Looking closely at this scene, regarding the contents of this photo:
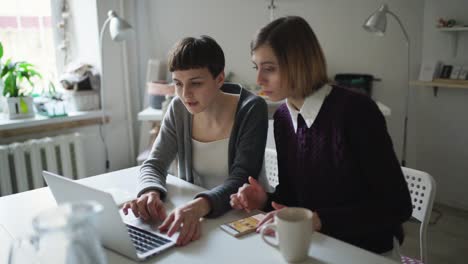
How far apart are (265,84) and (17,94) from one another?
6.83 ft

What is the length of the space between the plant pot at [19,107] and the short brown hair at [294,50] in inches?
80.5

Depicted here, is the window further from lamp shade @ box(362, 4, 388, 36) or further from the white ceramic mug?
the white ceramic mug

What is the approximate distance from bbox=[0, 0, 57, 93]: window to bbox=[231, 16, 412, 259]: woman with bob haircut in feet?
7.41

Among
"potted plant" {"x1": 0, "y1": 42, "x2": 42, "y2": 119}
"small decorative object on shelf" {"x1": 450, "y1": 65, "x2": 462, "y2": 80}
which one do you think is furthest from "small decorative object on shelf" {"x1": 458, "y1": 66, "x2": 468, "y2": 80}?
"potted plant" {"x1": 0, "y1": 42, "x2": 42, "y2": 119}

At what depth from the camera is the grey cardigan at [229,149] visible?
1.30 meters

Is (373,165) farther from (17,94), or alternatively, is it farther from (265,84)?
(17,94)

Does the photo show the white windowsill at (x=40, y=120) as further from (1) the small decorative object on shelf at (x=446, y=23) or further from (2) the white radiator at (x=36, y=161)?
(1) the small decorative object on shelf at (x=446, y=23)

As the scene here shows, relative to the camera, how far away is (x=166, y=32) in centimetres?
329

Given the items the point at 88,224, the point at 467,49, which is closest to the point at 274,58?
the point at 88,224

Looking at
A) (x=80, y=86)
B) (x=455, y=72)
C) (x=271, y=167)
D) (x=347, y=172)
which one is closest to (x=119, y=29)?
(x=80, y=86)

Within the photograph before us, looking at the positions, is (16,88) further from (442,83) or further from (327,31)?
(442,83)

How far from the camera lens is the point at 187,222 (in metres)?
1.03

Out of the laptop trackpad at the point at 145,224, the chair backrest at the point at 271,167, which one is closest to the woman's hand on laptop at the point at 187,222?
the laptop trackpad at the point at 145,224

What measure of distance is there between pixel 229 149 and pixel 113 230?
1.99 feet
